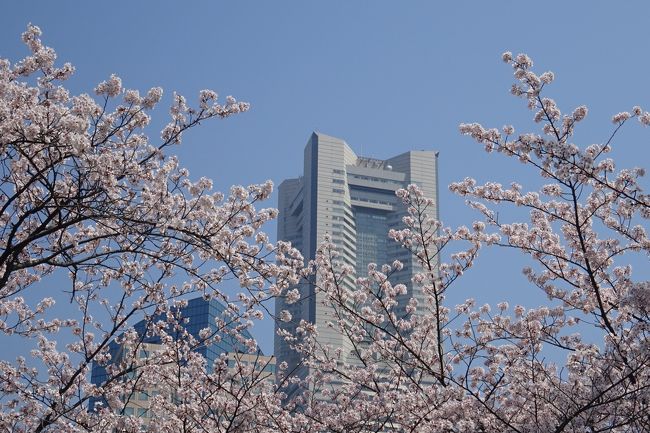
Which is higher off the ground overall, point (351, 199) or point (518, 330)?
point (351, 199)

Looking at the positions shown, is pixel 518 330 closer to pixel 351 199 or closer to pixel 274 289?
pixel 274 289

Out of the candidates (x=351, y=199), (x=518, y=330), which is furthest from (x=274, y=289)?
(x=351, y=199)

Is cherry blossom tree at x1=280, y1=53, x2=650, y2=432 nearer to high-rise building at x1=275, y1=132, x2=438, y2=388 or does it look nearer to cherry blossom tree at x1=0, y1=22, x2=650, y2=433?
cherry blossom tree at x1=0, y1=22, x2=650, y2=433

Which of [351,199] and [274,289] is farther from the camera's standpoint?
[351,199]

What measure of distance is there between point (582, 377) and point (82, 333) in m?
7.96

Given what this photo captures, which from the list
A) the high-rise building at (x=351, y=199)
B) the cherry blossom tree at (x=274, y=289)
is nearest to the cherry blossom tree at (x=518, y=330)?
the cherry blossom tree at (x=274, y=289)

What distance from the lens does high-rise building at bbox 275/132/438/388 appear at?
172m

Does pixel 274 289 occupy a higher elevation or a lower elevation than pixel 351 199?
lower

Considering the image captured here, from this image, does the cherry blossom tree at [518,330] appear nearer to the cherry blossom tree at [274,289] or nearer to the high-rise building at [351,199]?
the cherry blossom tree at [274,289]

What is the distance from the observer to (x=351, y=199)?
182m

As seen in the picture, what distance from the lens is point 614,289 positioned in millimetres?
11633

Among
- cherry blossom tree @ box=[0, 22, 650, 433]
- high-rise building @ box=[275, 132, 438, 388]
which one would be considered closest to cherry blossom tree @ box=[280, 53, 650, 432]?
cherry blossom tree @ box=[0, 22, 650, 433]

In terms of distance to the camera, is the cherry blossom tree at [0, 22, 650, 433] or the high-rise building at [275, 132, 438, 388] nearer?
the cherry blossom tree at [0, 22, 650, 433]

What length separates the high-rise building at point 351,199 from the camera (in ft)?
563
